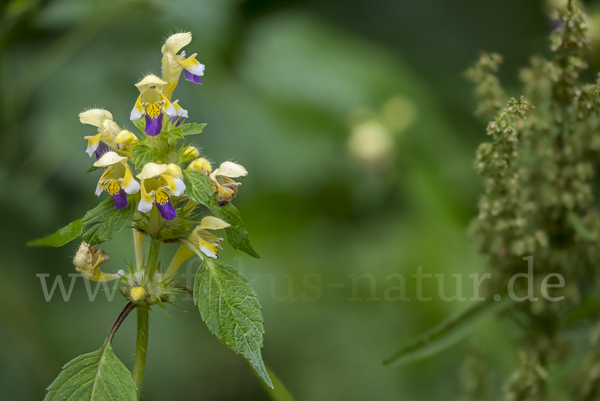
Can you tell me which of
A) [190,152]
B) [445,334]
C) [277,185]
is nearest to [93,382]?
[190,152]

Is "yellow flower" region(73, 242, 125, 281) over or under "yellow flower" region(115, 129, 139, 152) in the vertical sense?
under

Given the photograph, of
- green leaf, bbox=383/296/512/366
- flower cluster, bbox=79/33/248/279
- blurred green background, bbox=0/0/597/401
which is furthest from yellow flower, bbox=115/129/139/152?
blurred green background, bbox=0/0/597/401

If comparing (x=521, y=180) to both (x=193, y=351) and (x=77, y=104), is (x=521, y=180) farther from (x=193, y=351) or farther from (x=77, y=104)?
(x=77, y=104)

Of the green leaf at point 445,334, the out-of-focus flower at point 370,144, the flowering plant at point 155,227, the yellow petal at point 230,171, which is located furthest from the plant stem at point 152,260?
the out-of-focus flower at point 370,144

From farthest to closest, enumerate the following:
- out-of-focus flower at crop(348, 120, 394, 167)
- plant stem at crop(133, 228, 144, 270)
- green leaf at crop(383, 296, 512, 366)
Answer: out-of-focus flower at crop(348, 120, 394, 167)
green leaf at crop(383, 296, 512, 366)
plant stem at crop(133, 228, 144, 270)

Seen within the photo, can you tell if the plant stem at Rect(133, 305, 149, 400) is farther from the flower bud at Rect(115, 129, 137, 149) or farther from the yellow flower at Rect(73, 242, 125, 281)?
the flower bud at Rect(115, 129, 137, 149)

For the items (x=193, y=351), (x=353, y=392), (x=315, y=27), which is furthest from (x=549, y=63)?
(x=315, y=27)

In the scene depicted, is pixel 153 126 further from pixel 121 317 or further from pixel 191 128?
pixel 121 317
